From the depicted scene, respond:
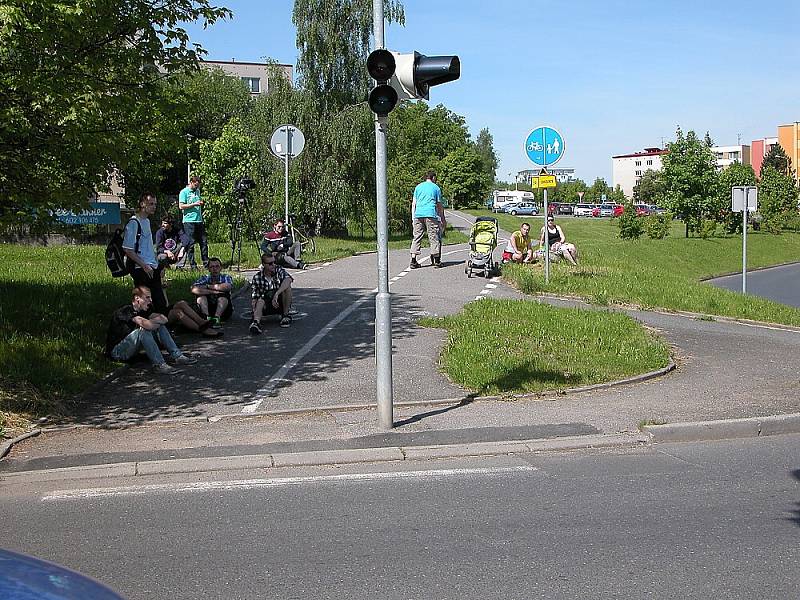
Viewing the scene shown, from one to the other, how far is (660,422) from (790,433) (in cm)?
128

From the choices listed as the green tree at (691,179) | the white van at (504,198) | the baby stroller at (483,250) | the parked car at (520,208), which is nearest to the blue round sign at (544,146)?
the baby stroller at (483,250)

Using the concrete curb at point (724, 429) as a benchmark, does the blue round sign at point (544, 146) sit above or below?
above

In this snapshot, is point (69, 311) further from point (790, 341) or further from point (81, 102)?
point (790, 341)

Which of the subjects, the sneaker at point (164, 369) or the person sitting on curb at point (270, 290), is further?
the person sitting on curb at point (270, 290)

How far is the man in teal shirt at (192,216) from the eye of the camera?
1853cm

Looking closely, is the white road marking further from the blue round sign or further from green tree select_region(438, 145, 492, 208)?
green tree select_region(438, 145, 492, 208)

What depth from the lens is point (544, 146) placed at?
17.8m

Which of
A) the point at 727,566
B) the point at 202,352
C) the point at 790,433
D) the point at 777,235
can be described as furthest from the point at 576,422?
the point at 777,235

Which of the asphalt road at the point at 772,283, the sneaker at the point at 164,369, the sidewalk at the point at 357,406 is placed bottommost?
the asphalt road at the point at 772,283

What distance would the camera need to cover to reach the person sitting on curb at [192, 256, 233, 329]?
45.1 feet

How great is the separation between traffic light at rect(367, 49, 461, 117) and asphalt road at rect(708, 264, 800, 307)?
25045mm

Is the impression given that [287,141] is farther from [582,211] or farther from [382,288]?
[582,211]

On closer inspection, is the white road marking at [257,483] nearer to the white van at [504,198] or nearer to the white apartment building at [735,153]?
the white van at [504,198]

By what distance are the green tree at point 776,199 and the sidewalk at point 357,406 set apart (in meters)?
58.9
